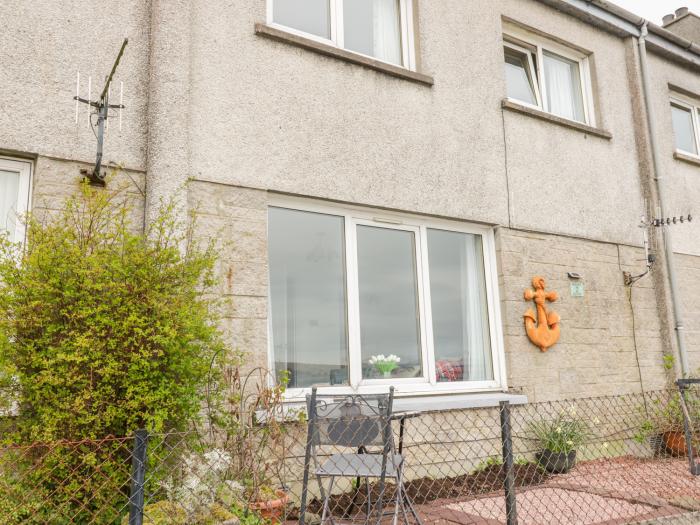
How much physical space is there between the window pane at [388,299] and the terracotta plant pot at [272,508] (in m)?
1.96

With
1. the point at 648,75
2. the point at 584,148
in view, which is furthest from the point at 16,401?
the point at 648,75

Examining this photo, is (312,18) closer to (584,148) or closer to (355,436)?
(584,148)

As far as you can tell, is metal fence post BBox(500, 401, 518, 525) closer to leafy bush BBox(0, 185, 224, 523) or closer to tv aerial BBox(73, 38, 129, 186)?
leafy bush BBox(0, 185, 224, 523)

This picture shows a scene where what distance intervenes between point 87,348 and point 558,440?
468 cm

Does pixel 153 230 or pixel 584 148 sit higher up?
pixel 584 148

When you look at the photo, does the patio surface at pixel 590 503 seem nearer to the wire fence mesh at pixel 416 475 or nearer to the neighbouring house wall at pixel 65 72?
the wire fence mesh at pixel 416 475

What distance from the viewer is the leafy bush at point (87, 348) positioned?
359cm

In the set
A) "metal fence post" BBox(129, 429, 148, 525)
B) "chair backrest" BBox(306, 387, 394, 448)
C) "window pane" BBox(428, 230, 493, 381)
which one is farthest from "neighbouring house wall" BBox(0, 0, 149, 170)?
"window pane" BBox(428, 230, 493, 381)

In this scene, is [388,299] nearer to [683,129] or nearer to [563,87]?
[563,87]

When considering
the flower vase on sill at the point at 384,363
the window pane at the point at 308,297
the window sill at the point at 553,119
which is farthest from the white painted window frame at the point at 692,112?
the window pane at the point at 308,297

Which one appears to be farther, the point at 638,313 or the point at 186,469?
the point at 638,313

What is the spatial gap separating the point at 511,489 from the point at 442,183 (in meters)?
3.54

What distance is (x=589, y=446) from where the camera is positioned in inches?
270

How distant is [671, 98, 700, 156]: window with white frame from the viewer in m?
9.65
